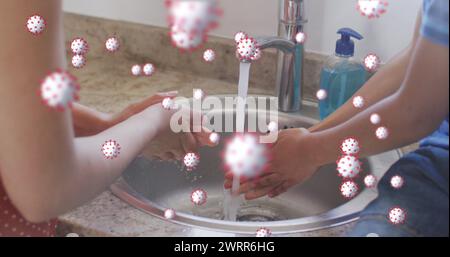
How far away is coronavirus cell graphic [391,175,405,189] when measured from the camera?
0.47 metres

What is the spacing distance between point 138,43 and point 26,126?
0.69 feet

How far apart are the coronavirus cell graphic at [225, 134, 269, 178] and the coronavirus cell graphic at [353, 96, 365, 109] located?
11cm

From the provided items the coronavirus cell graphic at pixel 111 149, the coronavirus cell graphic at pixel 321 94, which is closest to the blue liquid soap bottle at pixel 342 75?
the coronavirus cell graphic at pixel 321 94

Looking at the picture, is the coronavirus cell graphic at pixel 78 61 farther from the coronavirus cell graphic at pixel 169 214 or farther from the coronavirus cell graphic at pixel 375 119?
the coronavirus cell graphic at pixel 375 119

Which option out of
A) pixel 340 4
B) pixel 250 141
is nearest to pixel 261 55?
pixel 340 4

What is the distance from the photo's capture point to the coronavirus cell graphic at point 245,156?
0.42 m

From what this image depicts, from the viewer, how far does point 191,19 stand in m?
0.37

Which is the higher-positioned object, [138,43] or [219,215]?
[138,43]

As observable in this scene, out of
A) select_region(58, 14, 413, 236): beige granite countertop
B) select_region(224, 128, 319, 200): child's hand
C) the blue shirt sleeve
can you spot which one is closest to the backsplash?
select_region(58, 14, 413, 236): beige granite countertop

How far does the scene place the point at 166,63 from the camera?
0.61 meters

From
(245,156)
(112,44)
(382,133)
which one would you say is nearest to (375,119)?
(382,133)

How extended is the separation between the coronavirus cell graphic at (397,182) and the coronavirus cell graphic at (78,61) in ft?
1.05
